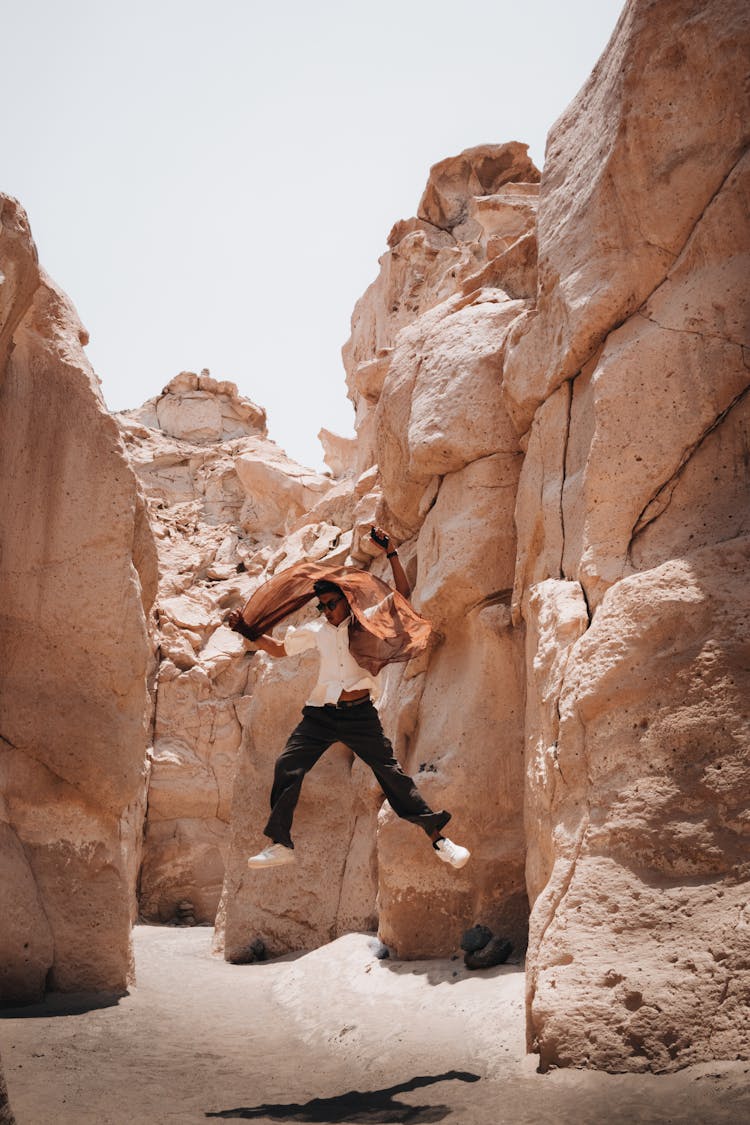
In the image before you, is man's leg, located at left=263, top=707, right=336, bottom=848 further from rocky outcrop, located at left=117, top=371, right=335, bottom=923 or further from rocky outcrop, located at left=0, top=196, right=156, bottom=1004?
rocky outcrop, located at left=117, top=371, right=335, bottom=923

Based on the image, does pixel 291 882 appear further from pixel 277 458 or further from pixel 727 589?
pixel 277 458

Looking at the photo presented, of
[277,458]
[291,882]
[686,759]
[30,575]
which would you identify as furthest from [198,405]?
[686,759]

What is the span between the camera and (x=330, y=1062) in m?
5.28

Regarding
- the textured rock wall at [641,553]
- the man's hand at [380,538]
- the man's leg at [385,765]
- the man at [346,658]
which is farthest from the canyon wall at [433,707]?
the man's hand at [380,538]

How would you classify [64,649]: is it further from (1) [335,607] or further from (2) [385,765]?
(2) [385,765]

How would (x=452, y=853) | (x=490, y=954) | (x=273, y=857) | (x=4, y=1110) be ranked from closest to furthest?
(x=4, y=1110)
(x=273, y=857)
(x=452, y=853)
(x=490, y=954)

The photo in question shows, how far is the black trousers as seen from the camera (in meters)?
5.76

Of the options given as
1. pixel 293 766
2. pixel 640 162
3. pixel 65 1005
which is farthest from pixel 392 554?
pixel 65 1005

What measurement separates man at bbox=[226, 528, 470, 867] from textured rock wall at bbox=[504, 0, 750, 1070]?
74cm

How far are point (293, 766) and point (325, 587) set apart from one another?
3.46 feet

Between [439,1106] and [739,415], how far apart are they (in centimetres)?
345

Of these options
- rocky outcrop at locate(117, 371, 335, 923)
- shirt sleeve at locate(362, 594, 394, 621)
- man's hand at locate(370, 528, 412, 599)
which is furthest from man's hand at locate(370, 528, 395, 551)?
rocky outcrop at locate(117, 371, 335, 923)

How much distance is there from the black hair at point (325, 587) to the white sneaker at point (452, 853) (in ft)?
5.02

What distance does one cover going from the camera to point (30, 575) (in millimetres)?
6836
